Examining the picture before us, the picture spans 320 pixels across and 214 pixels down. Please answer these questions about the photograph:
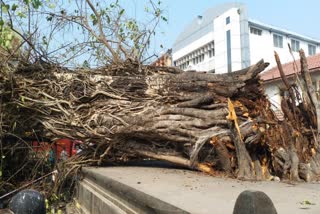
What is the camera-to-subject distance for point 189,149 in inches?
228

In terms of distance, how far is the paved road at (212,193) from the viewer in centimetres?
281

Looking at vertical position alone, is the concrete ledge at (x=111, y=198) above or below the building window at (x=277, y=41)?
below

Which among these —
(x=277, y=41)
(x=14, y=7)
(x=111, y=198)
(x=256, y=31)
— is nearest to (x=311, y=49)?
(x=277, y=41)

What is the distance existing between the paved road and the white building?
32.8m

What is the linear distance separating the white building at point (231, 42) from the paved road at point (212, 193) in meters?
32.8

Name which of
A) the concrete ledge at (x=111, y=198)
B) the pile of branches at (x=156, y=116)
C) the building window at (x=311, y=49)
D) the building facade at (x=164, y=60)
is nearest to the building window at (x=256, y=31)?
the building window at (x=311, y=49)

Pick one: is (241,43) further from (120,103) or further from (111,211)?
(111,211)

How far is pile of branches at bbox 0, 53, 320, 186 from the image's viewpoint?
5.27m

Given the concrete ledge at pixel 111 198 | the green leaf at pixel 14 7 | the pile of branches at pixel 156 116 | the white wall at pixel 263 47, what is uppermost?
the white wall at pixel 263 47

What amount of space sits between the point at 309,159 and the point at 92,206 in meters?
2.72

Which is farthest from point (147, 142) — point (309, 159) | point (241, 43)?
point (241, 43)

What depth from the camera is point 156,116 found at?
613 centimetres

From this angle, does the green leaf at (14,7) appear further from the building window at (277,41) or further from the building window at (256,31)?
the building window at (277,41)

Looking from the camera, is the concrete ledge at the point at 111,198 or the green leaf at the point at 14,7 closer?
the concrete ledge at the point at 111,198
